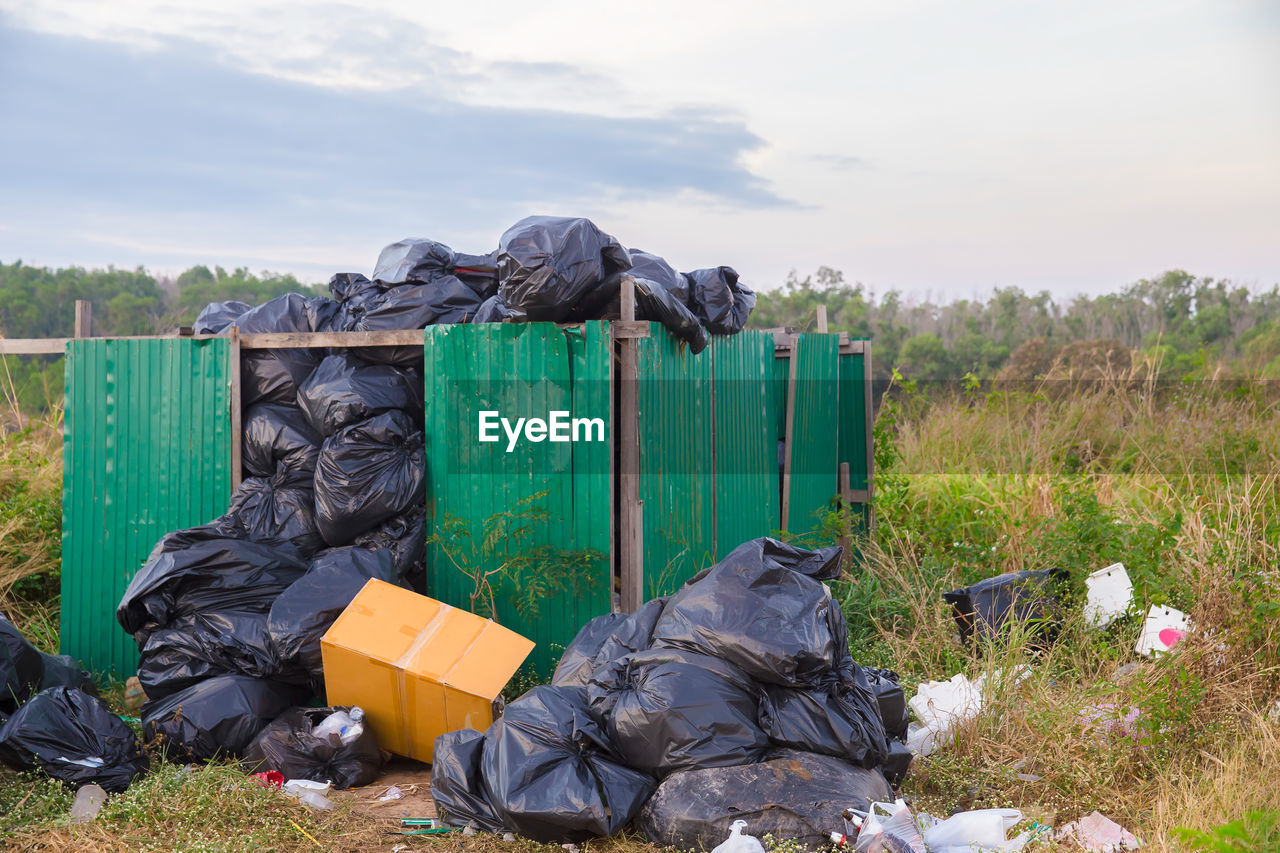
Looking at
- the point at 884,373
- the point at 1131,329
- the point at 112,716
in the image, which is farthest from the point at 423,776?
the point at 1131,329

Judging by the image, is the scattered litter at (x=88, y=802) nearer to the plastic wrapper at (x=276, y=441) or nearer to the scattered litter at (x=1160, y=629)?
the plastic wrapper at (x=276, y=441)

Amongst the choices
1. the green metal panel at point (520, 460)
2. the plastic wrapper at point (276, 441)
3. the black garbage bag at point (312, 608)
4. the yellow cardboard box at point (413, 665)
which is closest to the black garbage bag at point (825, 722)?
the yellow cardboard box at point (413, 665)

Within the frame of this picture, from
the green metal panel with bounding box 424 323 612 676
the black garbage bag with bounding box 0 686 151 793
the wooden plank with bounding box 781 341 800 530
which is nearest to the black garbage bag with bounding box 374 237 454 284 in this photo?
the green metal panel with bounding box 424 323 612 676

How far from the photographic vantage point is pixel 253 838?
3633 millimetres

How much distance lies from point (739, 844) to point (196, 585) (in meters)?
3.17

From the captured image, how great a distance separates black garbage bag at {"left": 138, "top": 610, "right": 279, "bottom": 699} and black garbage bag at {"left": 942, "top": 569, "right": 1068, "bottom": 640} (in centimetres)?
364

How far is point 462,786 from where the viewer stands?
3.89 metres

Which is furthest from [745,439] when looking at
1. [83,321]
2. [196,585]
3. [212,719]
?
[83,321]

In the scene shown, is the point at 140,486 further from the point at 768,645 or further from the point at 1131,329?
the point at 1131,329

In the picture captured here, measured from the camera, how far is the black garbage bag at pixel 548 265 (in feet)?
17.1

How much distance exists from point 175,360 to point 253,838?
3.39 meters

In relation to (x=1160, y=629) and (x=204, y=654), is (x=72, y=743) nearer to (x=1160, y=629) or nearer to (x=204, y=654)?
(x=204, y=654)

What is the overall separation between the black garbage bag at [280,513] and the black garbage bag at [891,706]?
10.2 ft

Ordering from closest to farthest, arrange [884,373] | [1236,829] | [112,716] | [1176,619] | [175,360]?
[1236,829]
[112,716]
[1176,619]
[175,360]
[884,373]
